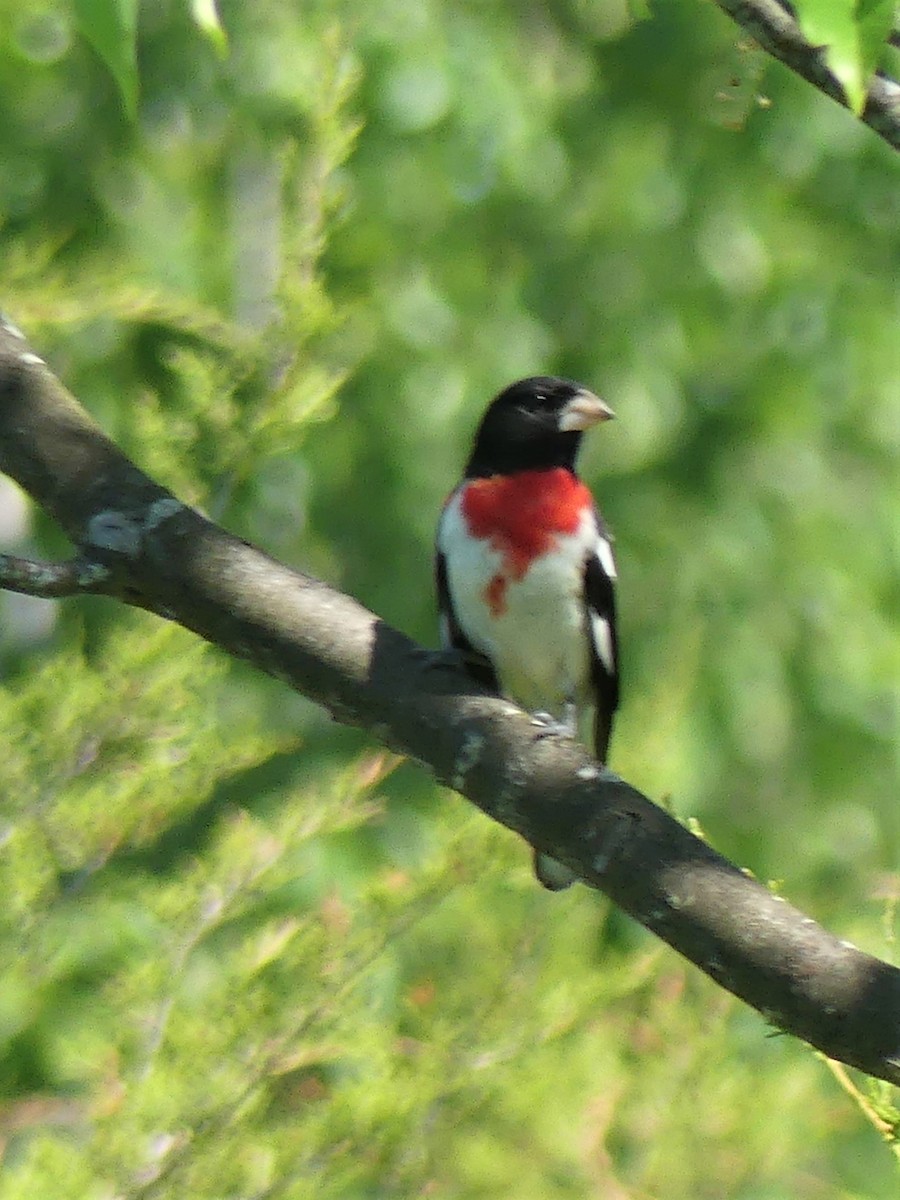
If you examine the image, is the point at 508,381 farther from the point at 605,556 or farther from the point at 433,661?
the point at 433,661

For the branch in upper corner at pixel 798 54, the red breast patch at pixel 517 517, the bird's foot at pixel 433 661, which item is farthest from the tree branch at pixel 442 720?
the red breast patch at pixel 517 517

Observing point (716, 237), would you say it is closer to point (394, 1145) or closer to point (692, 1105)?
point (692, 1105)

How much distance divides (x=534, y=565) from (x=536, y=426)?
0.37 meters

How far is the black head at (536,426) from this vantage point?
147 inches

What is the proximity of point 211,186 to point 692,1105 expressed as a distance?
3.40 meters

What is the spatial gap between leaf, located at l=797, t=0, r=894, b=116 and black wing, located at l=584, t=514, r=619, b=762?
221cm

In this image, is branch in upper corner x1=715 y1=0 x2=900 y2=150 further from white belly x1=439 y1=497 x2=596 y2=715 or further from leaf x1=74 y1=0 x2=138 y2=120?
white belly x1=439 y1=497 x2=596 y2=715

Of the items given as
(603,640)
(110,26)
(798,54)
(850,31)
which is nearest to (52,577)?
(110,26)

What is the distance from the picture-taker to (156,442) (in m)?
3.61

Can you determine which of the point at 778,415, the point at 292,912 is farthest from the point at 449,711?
the point at 778,415

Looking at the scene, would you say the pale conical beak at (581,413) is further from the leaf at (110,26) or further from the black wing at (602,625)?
the leaf at (110,26)

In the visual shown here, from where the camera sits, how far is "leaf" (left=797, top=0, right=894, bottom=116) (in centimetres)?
139

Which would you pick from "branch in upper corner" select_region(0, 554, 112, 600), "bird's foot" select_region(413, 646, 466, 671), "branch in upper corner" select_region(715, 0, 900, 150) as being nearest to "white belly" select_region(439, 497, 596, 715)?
"bird's foot" select_region(413, 646, 466, 671)

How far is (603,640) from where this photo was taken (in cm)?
377
